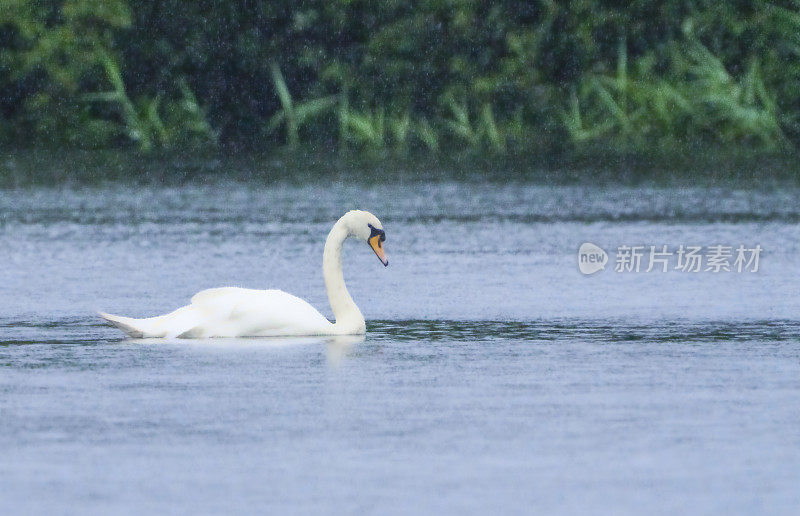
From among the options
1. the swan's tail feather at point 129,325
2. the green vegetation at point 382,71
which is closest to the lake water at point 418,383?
the swan's tail feather at point 129,325

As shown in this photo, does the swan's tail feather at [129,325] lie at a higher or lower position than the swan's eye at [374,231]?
lower

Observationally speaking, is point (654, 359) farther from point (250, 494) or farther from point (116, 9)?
point (116, 9)

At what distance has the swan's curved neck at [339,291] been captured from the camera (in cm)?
1252

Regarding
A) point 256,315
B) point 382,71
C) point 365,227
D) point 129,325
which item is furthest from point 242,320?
point 382,71

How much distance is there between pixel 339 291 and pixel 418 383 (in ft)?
7.33

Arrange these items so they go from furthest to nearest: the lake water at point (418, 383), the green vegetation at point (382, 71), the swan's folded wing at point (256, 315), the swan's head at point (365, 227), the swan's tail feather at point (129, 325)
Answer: the green vegetation at point (382, 71), the swan's head at point (365, 227), the swan's folded wing at point (256, 315), the swan's tail feather at point (129, 325), the lake water at point (418, 383)

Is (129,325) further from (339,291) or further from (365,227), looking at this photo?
(365,227)

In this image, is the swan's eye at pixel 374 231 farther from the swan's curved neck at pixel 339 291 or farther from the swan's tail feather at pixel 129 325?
the swan's tail feather at pixel 129 325

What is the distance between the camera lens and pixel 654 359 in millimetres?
11398

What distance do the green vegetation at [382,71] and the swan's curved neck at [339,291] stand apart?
24.1 meters

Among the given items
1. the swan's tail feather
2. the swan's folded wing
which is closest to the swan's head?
the swan's folded wing

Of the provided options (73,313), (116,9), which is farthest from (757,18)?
(73,313)

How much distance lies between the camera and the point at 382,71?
41.6m

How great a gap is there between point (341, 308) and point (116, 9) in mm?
30140
